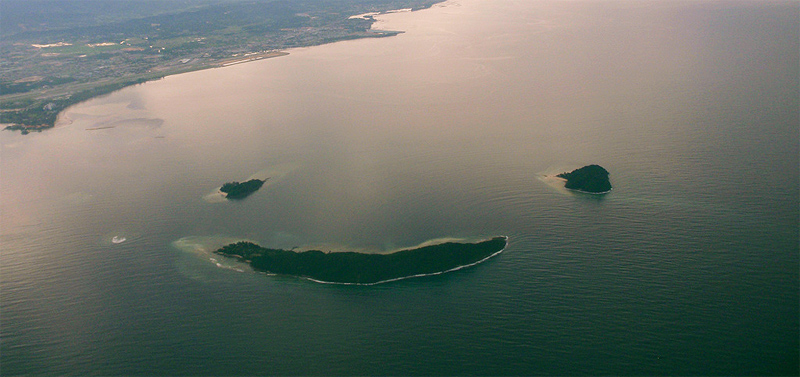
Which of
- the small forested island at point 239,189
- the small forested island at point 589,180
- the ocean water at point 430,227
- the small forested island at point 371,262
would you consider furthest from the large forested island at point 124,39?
the small forested island at point 589,180

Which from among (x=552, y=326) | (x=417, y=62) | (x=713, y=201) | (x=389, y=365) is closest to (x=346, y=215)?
(x=389, y=365)

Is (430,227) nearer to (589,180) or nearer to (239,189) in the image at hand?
(589,180)

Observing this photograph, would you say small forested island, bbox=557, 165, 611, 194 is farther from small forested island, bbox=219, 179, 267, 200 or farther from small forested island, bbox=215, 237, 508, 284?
small forested island, bbox=219, 179, 267, 200

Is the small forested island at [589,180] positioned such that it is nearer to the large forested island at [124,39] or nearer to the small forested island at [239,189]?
the small forested island at [239,189]

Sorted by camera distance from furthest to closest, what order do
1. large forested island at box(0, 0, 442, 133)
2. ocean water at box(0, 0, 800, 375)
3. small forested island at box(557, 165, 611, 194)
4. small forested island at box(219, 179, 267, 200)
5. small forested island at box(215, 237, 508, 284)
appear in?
large forested island at box(0, 0, 442, 133), small forested island at box(219, 179, 267, 200), small forested island at box(557, 165, 611, 194), small forested island at box(215, 237, 508, 284), ocean water at box(0, 0, 800, 375)

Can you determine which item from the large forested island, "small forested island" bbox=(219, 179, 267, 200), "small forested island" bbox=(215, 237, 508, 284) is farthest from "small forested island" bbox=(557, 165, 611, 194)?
the large forested island

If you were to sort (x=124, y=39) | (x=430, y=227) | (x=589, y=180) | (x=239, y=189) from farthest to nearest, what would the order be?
(x=124, y=39) → (x=239, y=189) → (x=589, y=180) → (x=430, y=227)

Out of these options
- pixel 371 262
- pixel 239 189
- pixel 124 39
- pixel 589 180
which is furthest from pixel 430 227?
pixel 124 39
